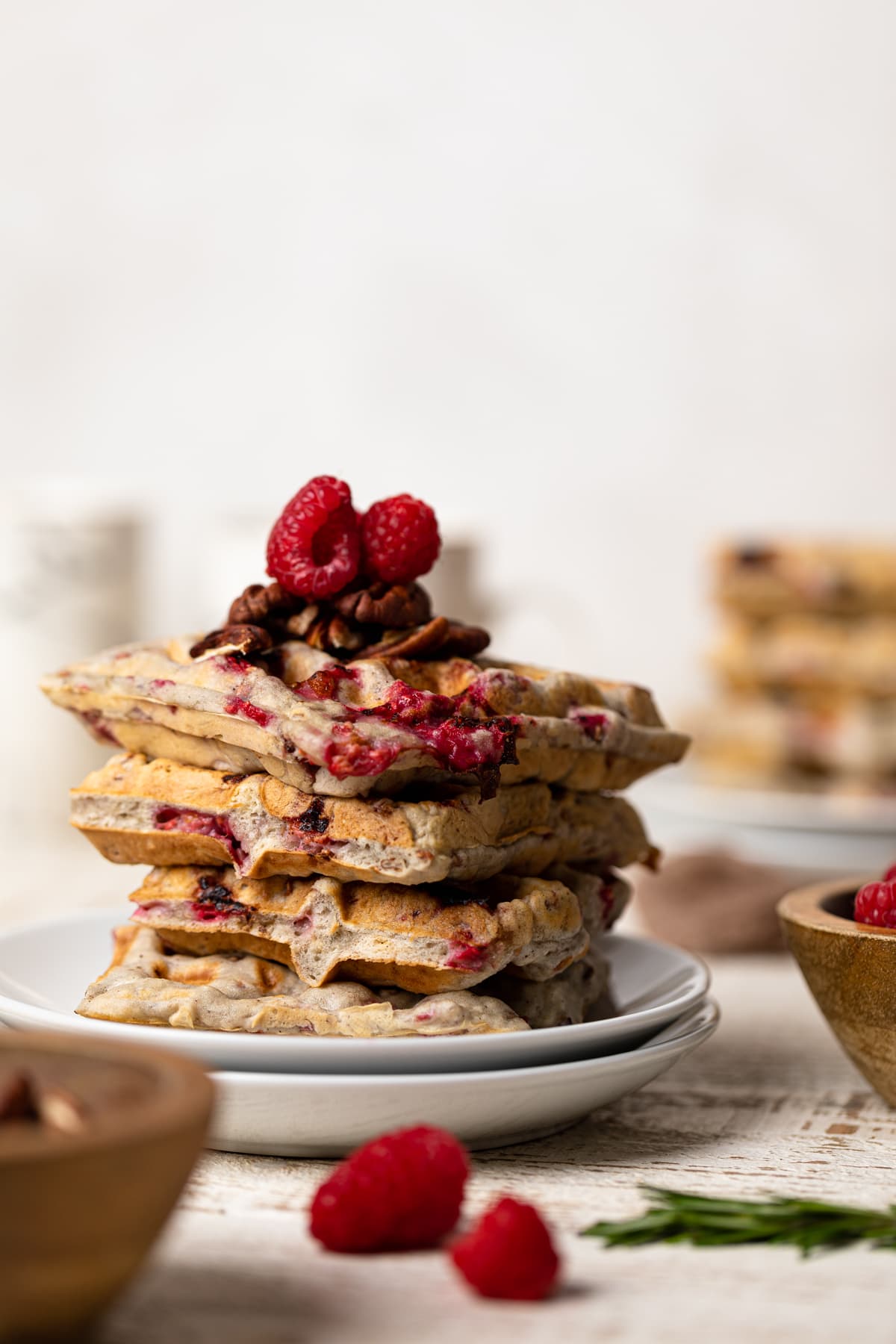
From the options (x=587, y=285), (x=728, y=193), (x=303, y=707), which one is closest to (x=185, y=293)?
(x=587, y=285)

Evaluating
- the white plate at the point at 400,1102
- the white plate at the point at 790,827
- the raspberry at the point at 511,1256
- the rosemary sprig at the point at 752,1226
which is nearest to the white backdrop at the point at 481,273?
the white plate at the point at 790,827

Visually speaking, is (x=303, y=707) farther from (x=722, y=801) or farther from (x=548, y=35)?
(x=548, y=35)

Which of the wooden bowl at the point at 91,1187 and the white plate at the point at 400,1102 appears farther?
the white plate at the point at 400,1102

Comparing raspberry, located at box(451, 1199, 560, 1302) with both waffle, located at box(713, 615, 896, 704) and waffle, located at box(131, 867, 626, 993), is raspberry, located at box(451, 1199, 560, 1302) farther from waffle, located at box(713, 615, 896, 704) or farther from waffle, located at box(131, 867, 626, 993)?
waffle, located at box(713, 615, 896, 704)

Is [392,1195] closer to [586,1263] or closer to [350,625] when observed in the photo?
[586,1263]

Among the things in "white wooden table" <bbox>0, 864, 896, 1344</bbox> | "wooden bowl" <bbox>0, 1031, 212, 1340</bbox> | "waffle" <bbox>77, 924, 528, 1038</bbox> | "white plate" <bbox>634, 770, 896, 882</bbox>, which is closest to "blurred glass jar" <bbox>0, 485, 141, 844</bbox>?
"white plate" <bbox>634, 770, 896, 882</bbox>

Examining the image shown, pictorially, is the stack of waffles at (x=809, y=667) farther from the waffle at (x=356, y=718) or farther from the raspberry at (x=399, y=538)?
the raspberry at (x=399, y=538)
